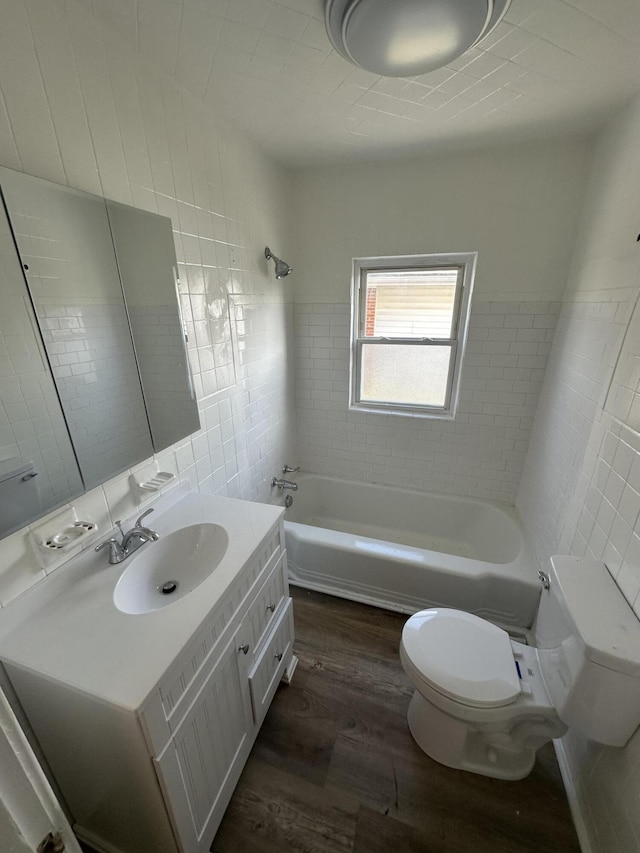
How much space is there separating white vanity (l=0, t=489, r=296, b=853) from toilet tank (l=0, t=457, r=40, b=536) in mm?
201

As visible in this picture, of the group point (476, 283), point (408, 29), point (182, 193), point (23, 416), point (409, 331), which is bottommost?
point (23, 416)

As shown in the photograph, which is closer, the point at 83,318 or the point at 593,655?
the point at 593,655

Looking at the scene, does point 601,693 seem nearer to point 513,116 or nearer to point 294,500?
point 294,500

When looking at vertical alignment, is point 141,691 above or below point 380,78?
below

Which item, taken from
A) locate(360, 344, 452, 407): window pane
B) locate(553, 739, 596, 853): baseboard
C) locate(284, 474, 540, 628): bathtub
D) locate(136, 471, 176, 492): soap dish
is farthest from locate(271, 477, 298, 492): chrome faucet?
locate(553, 739, 596, 853): baseboard

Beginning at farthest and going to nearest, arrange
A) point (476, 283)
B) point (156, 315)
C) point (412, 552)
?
point (476, 283)
point (412, 552)
point (156, 315)

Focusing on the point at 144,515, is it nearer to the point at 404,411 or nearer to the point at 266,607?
the point at 266,607

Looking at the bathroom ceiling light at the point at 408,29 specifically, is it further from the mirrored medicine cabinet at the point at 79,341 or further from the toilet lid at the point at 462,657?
the toilet lid at the point at 462,657

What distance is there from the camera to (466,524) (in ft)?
7.89

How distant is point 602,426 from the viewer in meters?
1.30

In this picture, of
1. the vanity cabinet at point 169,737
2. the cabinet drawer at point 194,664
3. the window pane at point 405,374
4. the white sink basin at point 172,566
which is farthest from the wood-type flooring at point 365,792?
the window pane at point 405,374

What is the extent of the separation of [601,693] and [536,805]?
61 centimetres

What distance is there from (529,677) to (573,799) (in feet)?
1.41

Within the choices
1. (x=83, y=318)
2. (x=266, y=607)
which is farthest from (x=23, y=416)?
(x=266, y=607)
